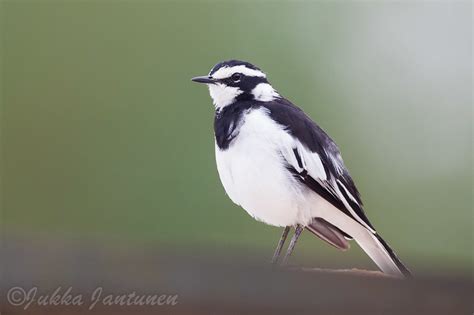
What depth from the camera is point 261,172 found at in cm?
126

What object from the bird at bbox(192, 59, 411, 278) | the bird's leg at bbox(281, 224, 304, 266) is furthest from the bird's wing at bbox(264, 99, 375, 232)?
the bird's leg at bbox(281, 224, 304, 266)

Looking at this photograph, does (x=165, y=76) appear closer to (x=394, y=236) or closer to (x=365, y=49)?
(x=365, y=49)

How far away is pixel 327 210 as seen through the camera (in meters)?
1.30

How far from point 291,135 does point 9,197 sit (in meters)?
0.69

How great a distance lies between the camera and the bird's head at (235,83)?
1302mm

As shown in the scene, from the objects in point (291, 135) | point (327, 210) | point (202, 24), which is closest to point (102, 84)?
point (202, 24)

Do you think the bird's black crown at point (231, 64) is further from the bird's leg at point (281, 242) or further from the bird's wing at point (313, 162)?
the bird's leg at point (281, 242)

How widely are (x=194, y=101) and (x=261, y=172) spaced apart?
299 mm

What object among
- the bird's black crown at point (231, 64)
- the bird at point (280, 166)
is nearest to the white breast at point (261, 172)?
the bird at point (280, 166)

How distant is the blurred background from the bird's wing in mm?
114

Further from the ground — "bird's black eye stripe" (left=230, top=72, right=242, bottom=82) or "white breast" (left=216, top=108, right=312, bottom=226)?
"bird's black eye stripe" (left=230, top=72, right=242, bottom=82)

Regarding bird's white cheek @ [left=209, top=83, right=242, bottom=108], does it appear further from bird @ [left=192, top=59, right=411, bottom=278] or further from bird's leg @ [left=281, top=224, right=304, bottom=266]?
bird's leg @ [left=281, top=224, right=304, bottom=266]

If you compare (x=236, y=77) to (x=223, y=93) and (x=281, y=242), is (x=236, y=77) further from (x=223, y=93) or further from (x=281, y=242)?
(x=281, y=242)

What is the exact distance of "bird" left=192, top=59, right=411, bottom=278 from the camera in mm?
1261
